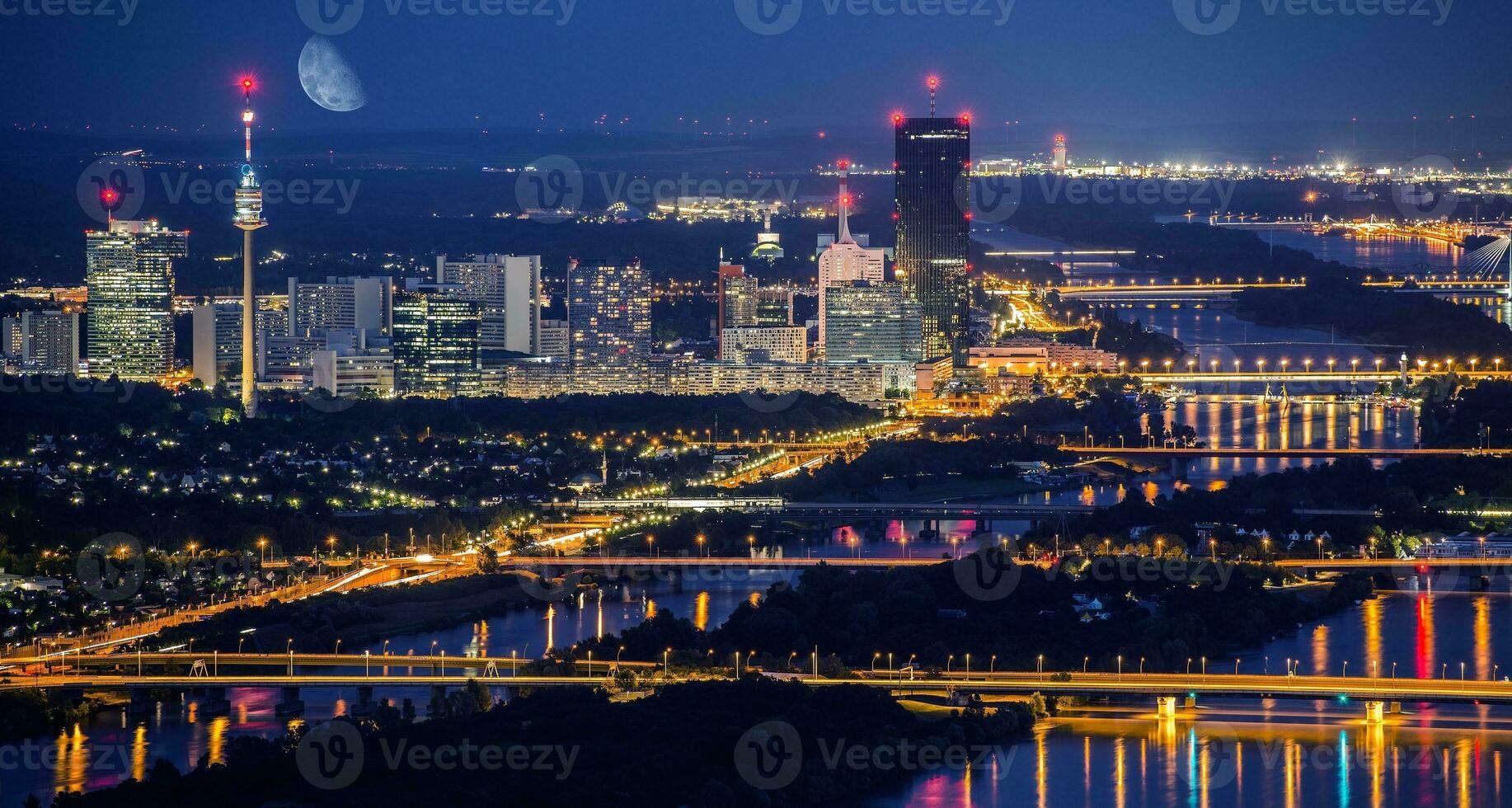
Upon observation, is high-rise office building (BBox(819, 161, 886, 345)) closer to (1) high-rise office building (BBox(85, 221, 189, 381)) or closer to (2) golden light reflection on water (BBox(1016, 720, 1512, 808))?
(1) high-rise office building (BBox(85, 221, 189, 381))

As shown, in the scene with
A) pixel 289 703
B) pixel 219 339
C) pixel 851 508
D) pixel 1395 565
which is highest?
pixel 219 339

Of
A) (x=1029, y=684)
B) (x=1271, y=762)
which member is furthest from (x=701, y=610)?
(x=1271, y=762)

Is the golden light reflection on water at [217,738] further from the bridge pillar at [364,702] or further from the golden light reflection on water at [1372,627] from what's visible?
the golden light reflection on water at [1372,627]

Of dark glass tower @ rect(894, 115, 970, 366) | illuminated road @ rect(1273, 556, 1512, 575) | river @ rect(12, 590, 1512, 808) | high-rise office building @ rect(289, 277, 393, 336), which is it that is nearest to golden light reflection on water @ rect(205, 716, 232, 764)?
river @ rect(12, 590, 1512, 808)

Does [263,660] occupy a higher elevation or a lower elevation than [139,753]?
higher

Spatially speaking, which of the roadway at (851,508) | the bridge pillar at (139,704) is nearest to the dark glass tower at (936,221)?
the roadway at (851,508)

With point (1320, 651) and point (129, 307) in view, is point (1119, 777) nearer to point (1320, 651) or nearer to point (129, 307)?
point (1320, 651)
